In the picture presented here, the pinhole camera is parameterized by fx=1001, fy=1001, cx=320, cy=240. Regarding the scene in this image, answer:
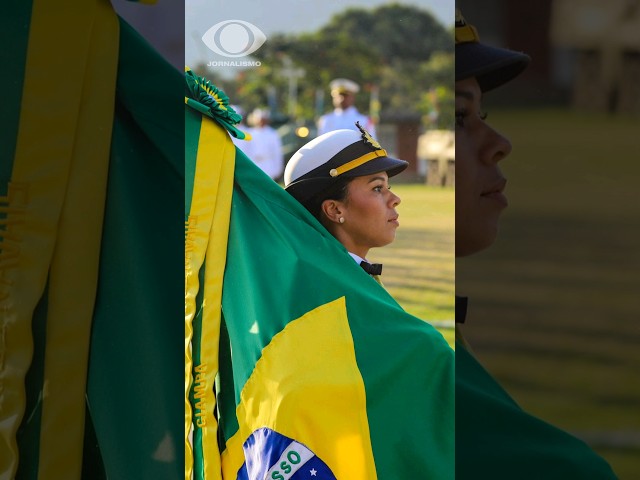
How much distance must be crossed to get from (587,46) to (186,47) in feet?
1.83

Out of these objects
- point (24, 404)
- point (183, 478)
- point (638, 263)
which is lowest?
point (183, 478)

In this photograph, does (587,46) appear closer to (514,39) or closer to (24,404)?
(514,39)

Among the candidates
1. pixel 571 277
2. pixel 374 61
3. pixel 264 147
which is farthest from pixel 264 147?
pixel 571 277

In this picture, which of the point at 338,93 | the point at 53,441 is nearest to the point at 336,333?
the point at 338,93

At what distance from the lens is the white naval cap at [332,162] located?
134 centimetres

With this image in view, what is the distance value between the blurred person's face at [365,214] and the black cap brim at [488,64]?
0.63ft

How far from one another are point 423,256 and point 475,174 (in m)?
0.12

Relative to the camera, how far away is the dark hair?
142cm

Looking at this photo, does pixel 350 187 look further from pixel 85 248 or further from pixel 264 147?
pixel 85 248

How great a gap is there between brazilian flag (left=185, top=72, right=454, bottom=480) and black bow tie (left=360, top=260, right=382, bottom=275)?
27 millimetres

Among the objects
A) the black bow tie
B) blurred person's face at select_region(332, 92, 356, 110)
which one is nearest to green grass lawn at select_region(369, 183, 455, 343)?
the black bow tie

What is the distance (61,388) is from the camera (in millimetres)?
1355

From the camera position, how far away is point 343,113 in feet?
4.17

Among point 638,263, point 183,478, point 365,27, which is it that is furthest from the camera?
point 183,478
